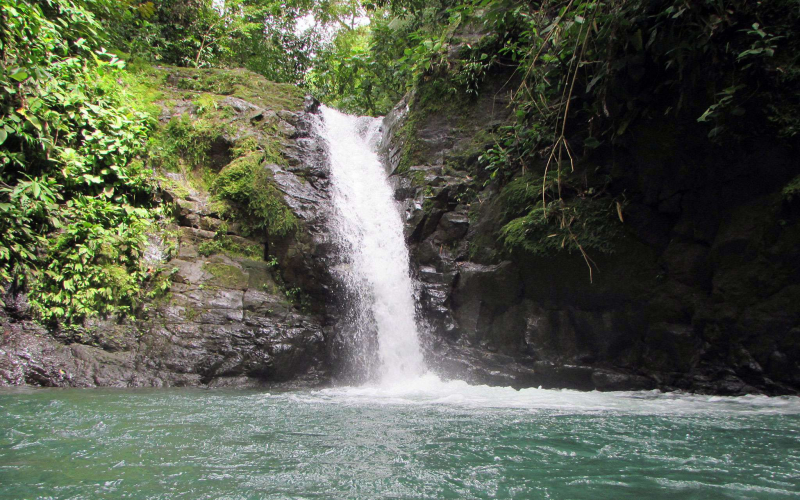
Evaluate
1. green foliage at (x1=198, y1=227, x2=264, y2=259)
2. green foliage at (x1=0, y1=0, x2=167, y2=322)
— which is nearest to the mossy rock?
green foliage at (x1=198, y1=227, x2=264, y2=259)

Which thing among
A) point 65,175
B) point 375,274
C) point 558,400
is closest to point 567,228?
point 558,400

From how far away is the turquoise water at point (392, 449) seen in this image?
1.95 metres

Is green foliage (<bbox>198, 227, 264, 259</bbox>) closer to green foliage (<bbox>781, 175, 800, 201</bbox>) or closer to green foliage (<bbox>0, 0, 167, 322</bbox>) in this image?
green foliage (<bbox>0, 0, 167, 322</bbox>)

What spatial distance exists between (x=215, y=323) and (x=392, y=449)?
410 cm

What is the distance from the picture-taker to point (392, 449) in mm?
2561

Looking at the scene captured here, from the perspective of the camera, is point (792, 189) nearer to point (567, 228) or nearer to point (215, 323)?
point (567, 228)

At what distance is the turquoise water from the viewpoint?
6.39 ft

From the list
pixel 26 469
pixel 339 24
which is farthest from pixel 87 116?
pixel 339 24

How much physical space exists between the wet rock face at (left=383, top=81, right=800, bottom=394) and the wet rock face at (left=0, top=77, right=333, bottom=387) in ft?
6.03

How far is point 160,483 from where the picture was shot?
Answer: 1.98 meters

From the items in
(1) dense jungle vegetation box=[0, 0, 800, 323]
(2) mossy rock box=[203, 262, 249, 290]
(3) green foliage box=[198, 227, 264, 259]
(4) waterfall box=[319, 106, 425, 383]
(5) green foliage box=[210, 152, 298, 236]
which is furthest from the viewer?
(5) green foliage box=[210, 152, 298, 236]

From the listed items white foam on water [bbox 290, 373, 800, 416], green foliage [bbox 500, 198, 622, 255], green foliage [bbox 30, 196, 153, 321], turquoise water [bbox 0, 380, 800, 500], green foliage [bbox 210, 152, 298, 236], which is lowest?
turquoise water [bbox 0, 380, 800, 500]

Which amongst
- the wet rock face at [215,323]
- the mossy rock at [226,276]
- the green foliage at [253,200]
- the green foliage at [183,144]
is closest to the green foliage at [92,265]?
the wet rock face at [215,323]

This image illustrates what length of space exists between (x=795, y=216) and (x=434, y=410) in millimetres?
3990
